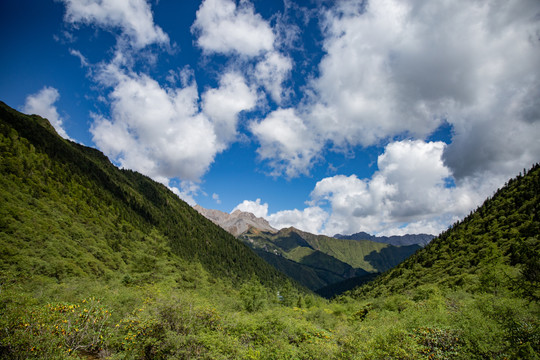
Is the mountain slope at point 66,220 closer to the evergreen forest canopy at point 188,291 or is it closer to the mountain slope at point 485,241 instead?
the evergreen forest canopy at point 188,291

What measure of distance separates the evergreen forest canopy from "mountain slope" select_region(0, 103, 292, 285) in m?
0.56

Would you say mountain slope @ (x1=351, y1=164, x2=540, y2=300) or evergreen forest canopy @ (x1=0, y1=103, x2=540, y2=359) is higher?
mountain slope @ (x1=351, y1=164, x2=540, y2=300)

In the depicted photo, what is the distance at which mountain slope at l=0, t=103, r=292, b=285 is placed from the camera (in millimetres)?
60816

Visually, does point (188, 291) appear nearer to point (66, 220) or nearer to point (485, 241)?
point (66, 220)

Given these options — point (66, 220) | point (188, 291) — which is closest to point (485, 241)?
point (188, 291)

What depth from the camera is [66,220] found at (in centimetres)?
9194

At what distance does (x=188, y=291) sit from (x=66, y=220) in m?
105

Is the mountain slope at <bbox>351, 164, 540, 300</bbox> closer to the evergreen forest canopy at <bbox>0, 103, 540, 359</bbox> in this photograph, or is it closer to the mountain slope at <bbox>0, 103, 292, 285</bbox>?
the evergreen forest canopy at <bbox>0, 103, 540, 359</bbox>

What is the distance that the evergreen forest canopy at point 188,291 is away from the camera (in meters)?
11.2

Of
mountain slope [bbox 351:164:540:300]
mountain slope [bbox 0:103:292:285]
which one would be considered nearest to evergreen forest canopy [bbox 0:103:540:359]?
mountain slope [bbox 0:103:292:285]

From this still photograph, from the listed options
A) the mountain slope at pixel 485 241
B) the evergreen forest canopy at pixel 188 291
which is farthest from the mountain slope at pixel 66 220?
the mountain slope at pixel 485 241

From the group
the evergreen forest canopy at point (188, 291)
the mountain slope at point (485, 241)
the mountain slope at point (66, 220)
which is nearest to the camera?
the evergreen forest canopy at point (188, 291)

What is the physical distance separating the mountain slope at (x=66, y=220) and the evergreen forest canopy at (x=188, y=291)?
0.56m

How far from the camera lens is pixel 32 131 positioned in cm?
12612
